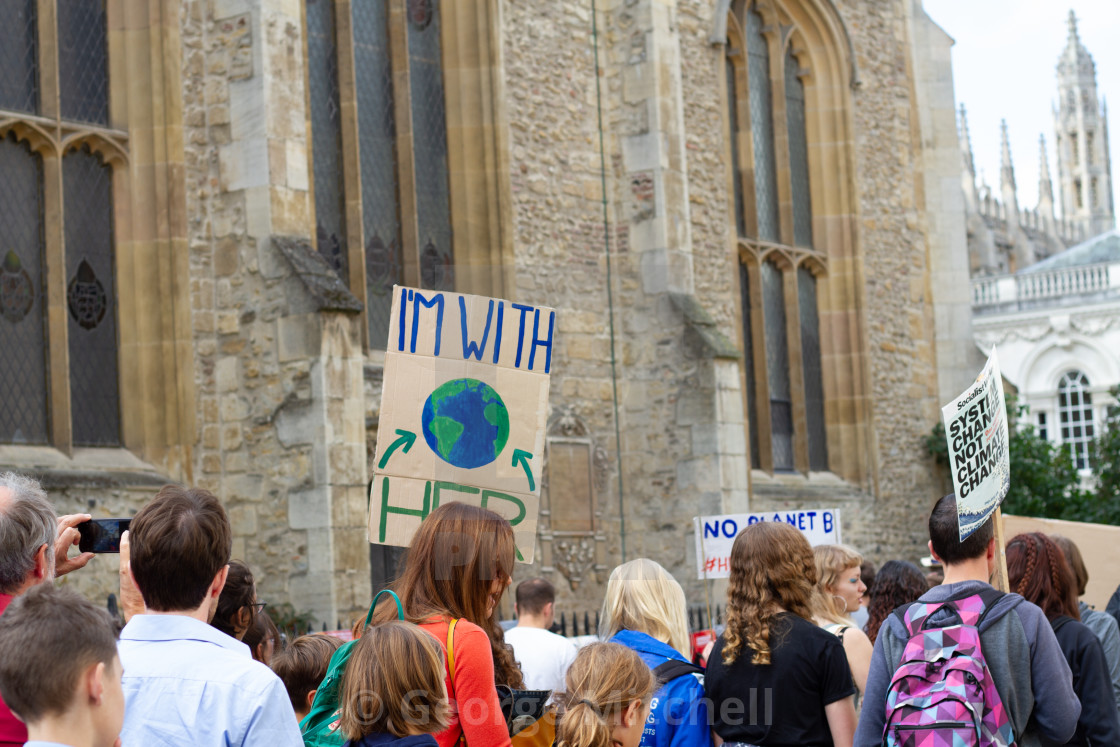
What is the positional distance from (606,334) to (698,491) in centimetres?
173

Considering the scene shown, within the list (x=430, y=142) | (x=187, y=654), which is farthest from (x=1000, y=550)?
(x=430, y=142)

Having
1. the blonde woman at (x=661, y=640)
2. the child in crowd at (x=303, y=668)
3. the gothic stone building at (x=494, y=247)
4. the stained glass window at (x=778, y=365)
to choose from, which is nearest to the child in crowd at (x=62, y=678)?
the child in crowd at (x=303, y=668)

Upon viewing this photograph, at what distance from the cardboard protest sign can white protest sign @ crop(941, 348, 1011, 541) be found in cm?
154

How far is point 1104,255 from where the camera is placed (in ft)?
163

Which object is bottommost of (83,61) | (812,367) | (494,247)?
(812,367)

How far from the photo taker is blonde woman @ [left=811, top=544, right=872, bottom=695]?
464cm

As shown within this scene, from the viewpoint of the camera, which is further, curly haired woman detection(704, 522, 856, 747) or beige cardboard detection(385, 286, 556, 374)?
beige cardboard detection(385, 286, 556, 374)

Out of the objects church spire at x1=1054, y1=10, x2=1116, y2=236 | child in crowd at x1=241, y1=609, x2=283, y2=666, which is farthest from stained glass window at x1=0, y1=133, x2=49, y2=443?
church spire at x1=1054, y1=10, x2=1116, y2=236

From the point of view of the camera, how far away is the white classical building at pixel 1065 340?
46.1m

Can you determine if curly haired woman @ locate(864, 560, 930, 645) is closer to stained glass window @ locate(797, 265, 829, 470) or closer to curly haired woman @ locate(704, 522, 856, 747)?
curly haired woman @ locate(704, 522, 856, 747)

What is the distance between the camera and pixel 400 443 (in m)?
5.32

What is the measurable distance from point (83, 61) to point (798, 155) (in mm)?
9449

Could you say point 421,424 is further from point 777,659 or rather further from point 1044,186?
point 1044,186

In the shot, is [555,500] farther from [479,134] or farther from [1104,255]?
[1104,255]
